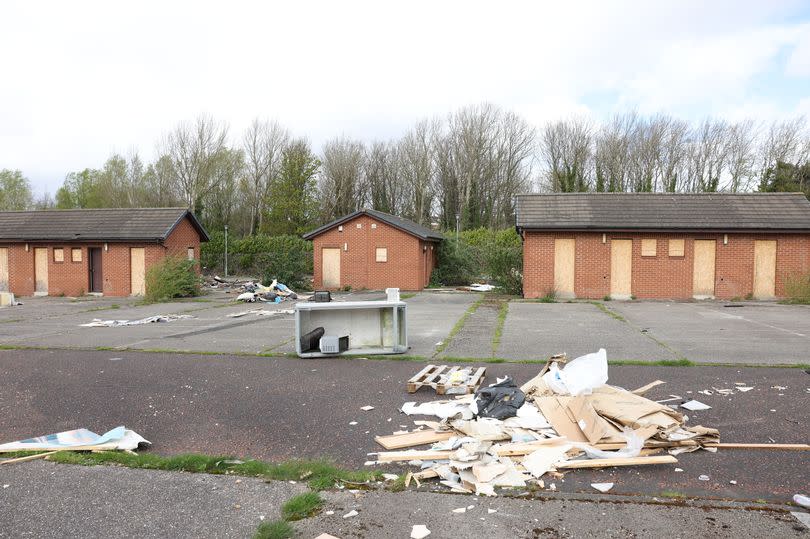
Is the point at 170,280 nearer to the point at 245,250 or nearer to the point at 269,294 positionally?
the point at 269,294

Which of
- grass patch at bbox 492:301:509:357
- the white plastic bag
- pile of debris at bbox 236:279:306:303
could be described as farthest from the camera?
pile of debris at bbox 236:279:306:303

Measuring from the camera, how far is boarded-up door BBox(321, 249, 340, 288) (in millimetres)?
29594

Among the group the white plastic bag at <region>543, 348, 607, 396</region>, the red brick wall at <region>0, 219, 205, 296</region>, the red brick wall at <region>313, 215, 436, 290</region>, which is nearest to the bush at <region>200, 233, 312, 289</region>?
the red brick wall at <region>313, 215, 436, 290</region>

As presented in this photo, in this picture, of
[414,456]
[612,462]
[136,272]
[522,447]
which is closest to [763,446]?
[612,462]

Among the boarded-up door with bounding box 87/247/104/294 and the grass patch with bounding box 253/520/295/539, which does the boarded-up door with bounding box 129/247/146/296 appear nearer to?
the boarded-up door with bounding box 87/247/104/294

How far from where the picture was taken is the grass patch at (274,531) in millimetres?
3961

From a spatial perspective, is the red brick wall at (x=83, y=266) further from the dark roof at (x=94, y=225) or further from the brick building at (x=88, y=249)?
the dark roof at (x=94, y=225)

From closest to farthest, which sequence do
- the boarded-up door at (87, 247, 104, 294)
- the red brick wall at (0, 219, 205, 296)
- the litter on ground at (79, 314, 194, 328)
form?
the litter on ground at (79, 314, 194, 328) < the red brick wall at (0, 219, 205, 296) < the boarded-up door at (87, 247, 104, 294)

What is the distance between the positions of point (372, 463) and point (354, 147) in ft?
175

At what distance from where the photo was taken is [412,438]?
5.88 metres

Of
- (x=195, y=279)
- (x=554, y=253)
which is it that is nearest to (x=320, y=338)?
(x=554, y=253)

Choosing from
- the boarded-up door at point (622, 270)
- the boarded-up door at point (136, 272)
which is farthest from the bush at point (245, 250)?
the boarded-up door at point (622, 270)

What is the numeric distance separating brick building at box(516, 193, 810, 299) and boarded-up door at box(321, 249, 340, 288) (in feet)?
33.5

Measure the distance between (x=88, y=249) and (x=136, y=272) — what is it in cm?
284
